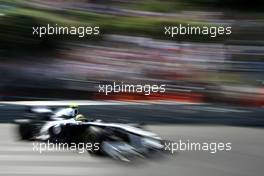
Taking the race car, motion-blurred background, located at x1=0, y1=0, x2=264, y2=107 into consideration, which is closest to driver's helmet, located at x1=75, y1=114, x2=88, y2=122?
the race car

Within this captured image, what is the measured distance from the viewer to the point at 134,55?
1.44 meters

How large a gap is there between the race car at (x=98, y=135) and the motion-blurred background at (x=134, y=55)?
0.41ft

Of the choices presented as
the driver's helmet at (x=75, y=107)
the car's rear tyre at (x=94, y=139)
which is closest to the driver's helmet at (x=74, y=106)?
the driver's helmet at (x=75, y=107)

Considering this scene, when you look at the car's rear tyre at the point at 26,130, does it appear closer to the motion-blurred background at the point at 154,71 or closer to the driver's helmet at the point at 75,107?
the motion-blurred background at the point at 154,71

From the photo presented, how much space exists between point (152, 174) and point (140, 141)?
0.13 meters

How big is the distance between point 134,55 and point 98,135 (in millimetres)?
349

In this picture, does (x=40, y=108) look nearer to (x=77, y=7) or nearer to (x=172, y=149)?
(x=77, y=7)

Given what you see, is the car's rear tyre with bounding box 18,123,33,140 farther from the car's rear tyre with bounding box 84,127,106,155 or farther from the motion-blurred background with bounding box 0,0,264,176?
the car's rear tyre with bounding box 84,127,106,155

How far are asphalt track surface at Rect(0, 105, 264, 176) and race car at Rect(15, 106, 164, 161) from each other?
1.2 inches

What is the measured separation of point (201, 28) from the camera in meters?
1.45

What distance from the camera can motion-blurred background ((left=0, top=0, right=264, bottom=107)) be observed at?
1430 mm

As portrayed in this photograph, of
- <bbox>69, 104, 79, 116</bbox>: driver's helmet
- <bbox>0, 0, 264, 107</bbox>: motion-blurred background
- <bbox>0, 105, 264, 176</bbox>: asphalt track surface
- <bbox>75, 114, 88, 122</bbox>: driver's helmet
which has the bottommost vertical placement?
<bbox>0, 105, 264, 176</bbox>: asphalt track surface


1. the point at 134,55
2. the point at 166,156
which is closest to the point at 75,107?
the point at 134,55

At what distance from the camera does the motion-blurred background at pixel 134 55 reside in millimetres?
1430
